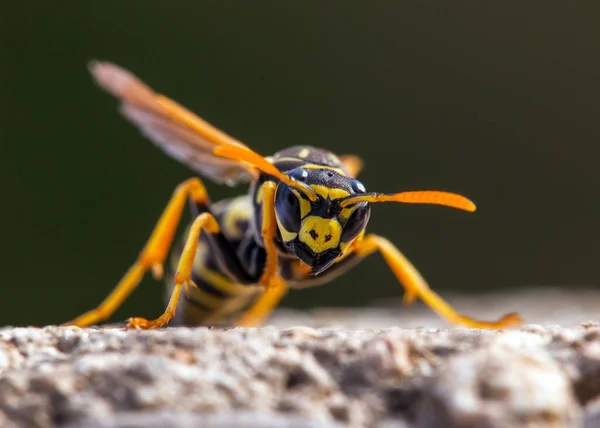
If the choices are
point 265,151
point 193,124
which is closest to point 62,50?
point 265,151

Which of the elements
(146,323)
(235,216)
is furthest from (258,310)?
(146,323)

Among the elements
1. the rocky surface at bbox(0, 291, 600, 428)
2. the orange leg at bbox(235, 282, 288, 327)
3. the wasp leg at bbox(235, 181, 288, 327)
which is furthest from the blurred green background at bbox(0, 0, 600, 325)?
the rocky surface at bbox(0, 291, 600, 428)

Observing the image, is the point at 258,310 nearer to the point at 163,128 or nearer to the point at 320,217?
the point at 163,128

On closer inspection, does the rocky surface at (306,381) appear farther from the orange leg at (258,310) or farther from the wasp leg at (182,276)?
the orange leg at (258,310)

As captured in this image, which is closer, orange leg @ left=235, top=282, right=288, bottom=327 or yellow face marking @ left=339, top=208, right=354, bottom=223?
yellow face marking @ left=339, top=208, right=354, bottom=223

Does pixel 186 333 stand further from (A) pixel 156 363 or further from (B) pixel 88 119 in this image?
(B) pixel 88 119

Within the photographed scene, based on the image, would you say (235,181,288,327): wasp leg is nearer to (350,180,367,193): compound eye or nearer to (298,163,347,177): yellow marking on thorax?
(298,163,347,177): yellow marking on thorax
